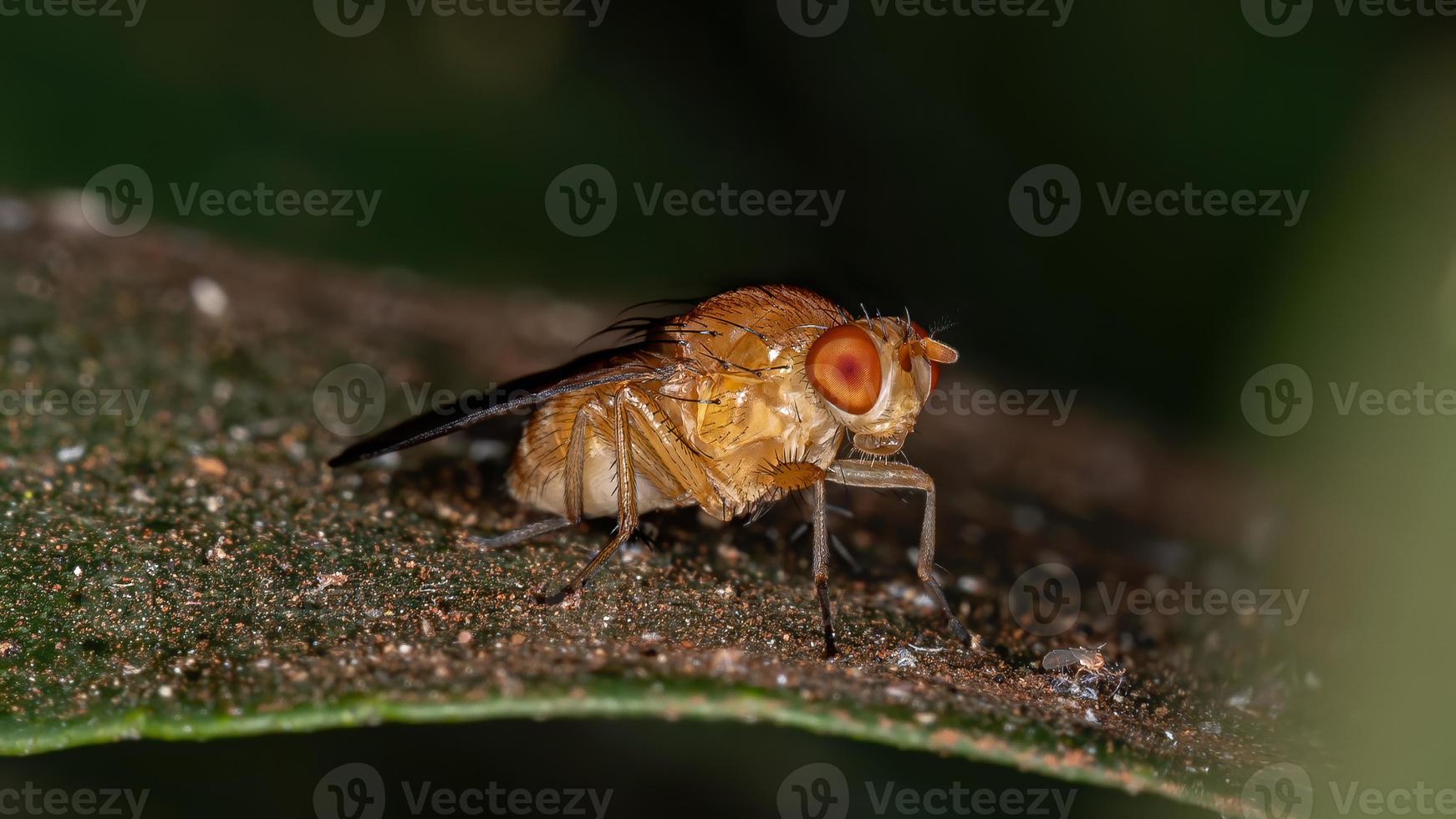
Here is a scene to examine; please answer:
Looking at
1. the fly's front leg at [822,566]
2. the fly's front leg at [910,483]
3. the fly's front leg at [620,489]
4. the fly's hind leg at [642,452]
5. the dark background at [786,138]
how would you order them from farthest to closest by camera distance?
1. the dark background at [786,138]
2. the fly's hind leg at [642,452]
3. the fly's front leg at [910,483]
4. the fly's front leg at [620,489]
5. the fly's front leg at [822,566]

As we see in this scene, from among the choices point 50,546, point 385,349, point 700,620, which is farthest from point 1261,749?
point 385,349

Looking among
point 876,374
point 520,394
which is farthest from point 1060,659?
point 520,394

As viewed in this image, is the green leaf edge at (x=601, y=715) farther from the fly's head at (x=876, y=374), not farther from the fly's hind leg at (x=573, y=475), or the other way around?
the fly's head at (x=876, y=374)

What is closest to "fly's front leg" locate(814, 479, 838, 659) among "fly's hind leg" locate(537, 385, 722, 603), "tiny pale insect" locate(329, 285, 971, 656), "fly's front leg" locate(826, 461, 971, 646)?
"tiny pale insect" locate(329, 285, 971, 656)

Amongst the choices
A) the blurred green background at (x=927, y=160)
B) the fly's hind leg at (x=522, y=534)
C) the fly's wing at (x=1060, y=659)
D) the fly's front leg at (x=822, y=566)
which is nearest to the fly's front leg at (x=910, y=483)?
the fly's front leg at (x=822, y=566)

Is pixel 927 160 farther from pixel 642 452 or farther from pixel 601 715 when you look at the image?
pixel 601 715
